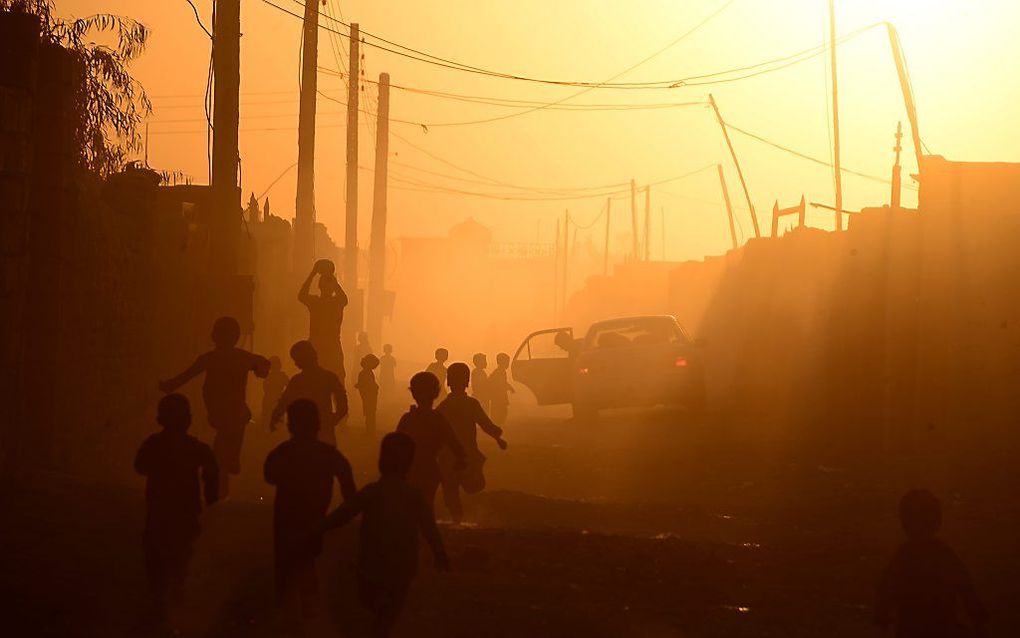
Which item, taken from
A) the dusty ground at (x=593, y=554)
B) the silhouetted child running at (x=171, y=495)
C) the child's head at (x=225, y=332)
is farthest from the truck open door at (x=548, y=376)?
the silhouetted child running at (x=171, y=495)

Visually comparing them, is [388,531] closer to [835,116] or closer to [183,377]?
[183,377]

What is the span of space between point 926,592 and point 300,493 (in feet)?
10.0

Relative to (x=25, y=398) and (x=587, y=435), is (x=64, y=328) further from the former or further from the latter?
(x=587, y=435)

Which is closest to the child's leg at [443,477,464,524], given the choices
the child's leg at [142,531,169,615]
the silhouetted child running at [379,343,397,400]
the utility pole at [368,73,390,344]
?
the child's leg at [142,531,169,615]

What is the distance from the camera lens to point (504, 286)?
145125mm

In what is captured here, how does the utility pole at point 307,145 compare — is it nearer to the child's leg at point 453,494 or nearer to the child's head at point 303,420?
the child's leg at point 453,494

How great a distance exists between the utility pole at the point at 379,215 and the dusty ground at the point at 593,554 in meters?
22.2

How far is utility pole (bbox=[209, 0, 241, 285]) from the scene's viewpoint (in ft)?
54.4

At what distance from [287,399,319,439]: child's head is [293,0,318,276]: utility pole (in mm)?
17054

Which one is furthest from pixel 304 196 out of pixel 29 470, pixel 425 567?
pixel 425 567

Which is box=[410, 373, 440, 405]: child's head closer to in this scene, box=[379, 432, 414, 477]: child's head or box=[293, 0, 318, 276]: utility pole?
box=[379, 432, 414, 477]: child's head

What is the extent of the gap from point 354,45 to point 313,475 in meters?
27.7

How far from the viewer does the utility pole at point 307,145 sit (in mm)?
23953

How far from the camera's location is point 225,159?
16.7 metres
